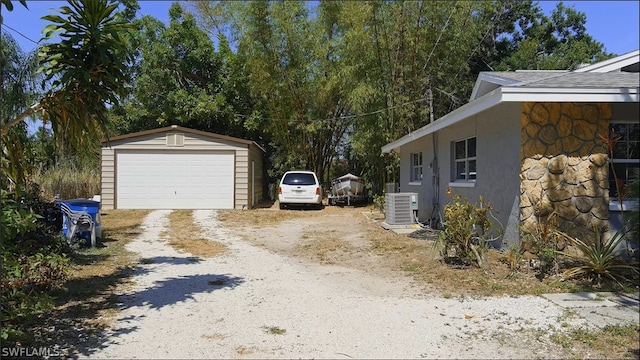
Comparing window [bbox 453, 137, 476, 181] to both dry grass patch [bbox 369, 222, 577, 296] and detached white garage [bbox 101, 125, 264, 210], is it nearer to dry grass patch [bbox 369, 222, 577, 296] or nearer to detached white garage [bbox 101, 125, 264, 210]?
dry grass patch [bbox 369, 222, 577, 296]

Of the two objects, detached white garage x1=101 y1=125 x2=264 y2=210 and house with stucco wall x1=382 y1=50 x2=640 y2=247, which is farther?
detached white garage x1=101 y1=125 x2=264 y2=210

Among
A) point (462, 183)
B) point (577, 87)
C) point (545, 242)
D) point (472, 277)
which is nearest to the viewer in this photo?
point (577, 87)

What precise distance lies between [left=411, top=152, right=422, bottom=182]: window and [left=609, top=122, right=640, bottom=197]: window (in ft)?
23.9

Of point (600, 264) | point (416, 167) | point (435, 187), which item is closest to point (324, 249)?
point (435, 187)

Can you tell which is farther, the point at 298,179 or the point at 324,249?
the point at 298,179

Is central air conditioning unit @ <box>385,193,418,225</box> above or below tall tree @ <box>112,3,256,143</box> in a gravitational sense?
below

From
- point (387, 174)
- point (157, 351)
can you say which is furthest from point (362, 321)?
point (387, 174)

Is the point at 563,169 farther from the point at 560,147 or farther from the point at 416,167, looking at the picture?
the point at 416,167

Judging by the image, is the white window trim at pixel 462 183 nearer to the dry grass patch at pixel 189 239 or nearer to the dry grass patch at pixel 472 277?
the dry grass patch at pixel 472 277

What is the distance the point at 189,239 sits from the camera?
10.7 meters

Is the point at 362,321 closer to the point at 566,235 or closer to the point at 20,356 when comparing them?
the point at 20,356

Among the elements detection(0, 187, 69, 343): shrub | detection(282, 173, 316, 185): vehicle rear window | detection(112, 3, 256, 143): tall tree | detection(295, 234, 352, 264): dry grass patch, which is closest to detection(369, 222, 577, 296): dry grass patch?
detection(295, 234, 352, 264): dry grass patch

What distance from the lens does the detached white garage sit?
17250mm

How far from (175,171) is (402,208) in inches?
367
